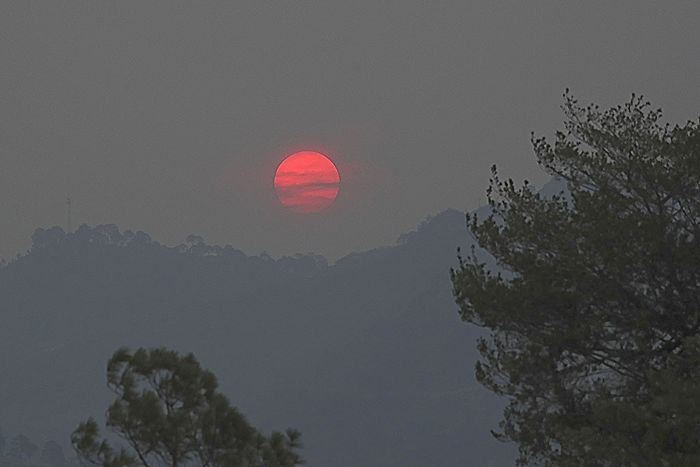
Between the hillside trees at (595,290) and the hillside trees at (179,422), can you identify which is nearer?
the hillside trees at (179,422)

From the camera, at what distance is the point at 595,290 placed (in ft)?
64.0

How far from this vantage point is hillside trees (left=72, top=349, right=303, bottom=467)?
16.3m

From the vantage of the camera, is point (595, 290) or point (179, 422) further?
point (595, 290)

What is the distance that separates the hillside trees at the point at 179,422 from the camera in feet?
53.4

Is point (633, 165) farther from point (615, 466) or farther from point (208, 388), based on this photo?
point (208, 388)

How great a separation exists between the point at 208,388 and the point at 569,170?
828 cm

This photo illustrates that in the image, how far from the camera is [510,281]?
20.4 m

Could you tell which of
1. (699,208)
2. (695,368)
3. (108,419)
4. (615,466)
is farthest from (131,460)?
(699,208)

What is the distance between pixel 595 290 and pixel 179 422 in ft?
24.4

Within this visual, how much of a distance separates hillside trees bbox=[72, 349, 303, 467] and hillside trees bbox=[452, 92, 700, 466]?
479 cm

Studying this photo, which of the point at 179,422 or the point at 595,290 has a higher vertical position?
the point at 595,290

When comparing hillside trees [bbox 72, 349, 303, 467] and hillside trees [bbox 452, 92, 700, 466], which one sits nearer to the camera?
hillside trees [bbox 72, 349, 303, 467]

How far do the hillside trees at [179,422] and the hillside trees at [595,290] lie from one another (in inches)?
189

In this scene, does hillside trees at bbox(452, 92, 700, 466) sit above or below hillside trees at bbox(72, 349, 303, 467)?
above
